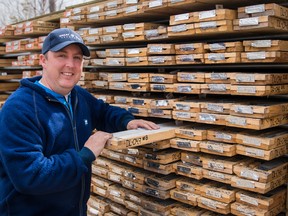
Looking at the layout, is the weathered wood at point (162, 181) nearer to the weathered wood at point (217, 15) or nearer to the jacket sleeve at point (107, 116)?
the jacket sleeve at point (107, 116)

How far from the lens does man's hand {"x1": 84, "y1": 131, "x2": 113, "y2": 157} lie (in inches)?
115

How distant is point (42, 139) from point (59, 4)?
61.9 feet

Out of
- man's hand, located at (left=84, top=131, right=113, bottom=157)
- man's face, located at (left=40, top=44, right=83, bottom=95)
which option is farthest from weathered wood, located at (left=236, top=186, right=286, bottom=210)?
man's face, located at (left=40, top=44, right=83, bottom=95)

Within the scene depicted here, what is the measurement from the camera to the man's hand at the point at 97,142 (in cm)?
292

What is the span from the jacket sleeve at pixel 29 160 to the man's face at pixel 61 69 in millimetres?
364

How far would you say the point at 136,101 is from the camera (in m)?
4.12

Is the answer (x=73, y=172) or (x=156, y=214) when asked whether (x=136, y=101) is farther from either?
(x=73, y=172)

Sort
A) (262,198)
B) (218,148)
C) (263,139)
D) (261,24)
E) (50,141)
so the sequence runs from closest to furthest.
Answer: (50,141) → (261,24) → (263,139) → (262,198) → (218,148)

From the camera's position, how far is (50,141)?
2.87 m

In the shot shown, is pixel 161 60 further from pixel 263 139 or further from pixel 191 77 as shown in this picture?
pixel 263 139

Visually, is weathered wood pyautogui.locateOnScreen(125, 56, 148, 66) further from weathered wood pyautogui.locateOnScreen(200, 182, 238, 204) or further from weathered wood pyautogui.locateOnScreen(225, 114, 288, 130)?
weathered wood pyautogui.locateOnScreen(200, 182, 238, 204)

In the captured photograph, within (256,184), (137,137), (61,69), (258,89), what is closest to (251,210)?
(256,184)

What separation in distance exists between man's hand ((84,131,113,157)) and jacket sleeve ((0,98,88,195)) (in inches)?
7.2

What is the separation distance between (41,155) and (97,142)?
0.50 meters
